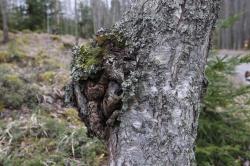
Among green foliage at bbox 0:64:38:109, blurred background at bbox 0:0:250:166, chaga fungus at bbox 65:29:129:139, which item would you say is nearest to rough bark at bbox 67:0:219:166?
chaga fungus at bbox 65:29:129:139

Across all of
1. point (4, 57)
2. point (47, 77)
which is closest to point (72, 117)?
point (47, 77)

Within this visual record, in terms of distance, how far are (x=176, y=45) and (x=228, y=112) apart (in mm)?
2850

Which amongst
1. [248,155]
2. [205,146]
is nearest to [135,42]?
[205,146]

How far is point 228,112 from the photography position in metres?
4.10

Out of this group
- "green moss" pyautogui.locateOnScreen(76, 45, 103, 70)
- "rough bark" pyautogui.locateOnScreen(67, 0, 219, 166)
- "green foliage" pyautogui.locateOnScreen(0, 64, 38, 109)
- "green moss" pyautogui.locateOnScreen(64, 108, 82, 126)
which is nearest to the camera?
"rough bark" pyautogui.locateOnScreen(67, 0, 219, 166)

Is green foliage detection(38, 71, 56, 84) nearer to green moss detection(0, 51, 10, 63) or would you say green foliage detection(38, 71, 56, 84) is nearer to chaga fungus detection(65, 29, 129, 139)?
green moss detection(0, 51, 10, 63)

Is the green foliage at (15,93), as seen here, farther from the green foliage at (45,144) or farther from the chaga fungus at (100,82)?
the chaga fungus at (100,82)

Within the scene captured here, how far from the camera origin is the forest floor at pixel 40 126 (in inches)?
165

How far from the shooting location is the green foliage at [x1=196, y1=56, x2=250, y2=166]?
378 cm

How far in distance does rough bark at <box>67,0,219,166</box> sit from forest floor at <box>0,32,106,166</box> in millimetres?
2673

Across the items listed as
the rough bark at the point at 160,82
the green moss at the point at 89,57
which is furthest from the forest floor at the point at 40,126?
the rough bark at the point at 160,82

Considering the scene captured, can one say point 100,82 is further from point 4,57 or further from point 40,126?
point 4,57

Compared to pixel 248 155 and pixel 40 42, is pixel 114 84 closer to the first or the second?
pixel 248 155

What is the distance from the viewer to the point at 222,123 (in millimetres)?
4000
